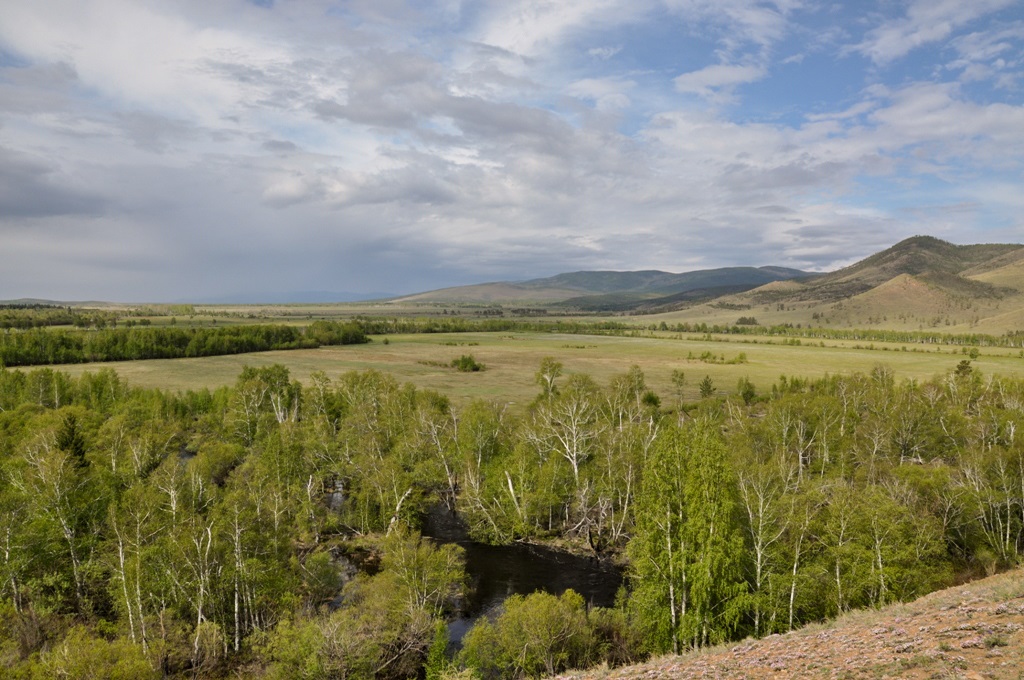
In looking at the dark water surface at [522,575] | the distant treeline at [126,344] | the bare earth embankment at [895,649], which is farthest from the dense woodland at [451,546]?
the distant treeline at [126,344]

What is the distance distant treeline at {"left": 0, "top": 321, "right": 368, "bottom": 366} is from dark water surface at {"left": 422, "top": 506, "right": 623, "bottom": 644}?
439 feet

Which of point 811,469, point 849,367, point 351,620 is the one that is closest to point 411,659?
point 351,620

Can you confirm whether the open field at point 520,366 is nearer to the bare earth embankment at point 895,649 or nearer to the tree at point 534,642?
the tree at point 534,642

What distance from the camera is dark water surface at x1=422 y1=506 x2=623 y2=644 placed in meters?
Result: 49.5

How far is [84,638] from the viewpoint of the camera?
3309cm

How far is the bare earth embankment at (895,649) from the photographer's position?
53.5ft

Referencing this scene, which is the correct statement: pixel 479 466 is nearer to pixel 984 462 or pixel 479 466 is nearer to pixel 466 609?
pixel 466 609

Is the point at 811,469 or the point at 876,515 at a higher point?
the point at 876,515

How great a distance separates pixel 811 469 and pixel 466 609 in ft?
169

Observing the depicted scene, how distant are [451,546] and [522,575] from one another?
28.0 feet

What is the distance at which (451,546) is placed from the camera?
52281 mm

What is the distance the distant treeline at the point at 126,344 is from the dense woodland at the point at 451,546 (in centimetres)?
8935

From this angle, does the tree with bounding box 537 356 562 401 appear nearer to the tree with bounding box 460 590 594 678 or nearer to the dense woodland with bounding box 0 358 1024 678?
the dense woodland with bounding box 0 358 1024 678

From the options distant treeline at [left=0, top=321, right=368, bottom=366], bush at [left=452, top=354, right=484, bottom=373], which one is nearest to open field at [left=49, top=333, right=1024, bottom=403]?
bush at [left=452, top=354, right=484, bottom=373]
